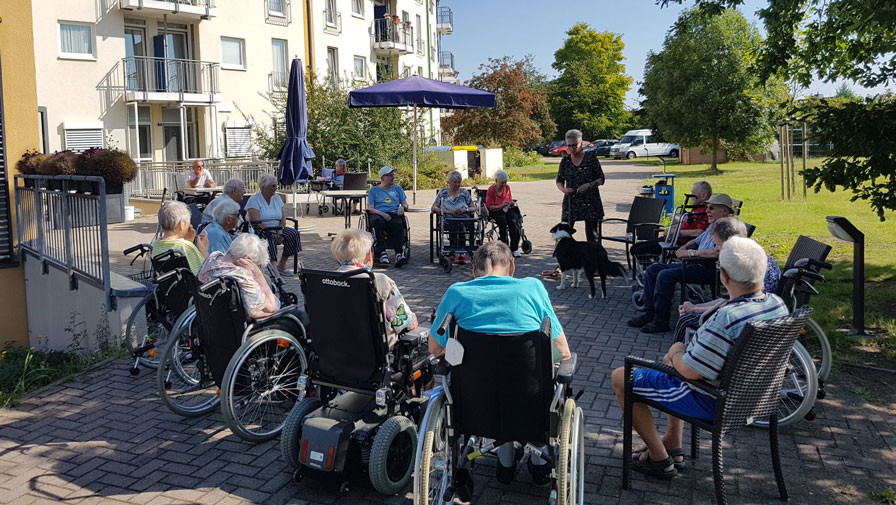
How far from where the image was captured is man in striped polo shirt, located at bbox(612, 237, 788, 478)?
387 centimetres

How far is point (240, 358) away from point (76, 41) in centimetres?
2407

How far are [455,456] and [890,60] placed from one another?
6.85 m

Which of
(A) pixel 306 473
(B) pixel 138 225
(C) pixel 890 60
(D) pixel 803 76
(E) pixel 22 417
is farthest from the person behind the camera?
(B) pixel 138 225

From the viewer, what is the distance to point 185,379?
5660 mm

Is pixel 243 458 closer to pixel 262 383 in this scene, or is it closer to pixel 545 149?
pixel 262 383

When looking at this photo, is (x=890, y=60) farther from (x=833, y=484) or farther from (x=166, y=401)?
(x=166, y=401)

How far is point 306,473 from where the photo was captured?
13.9ft

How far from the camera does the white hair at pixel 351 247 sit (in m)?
4.72

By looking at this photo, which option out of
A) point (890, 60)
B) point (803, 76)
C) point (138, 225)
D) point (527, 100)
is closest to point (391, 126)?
point (138, 225)

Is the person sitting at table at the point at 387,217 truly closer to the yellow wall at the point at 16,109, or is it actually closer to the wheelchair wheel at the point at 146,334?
the yellow wall at the point at 16,109

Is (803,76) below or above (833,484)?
above

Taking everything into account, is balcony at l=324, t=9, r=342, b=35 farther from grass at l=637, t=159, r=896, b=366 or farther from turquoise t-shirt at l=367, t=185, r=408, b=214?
turquoise t-shirt at l=367, t=185, r=408, b=214

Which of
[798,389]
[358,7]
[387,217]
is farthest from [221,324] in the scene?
[358,7]

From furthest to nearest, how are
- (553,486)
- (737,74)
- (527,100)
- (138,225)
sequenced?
(527,100)
(737,74)
(138,225)
(553,486)
